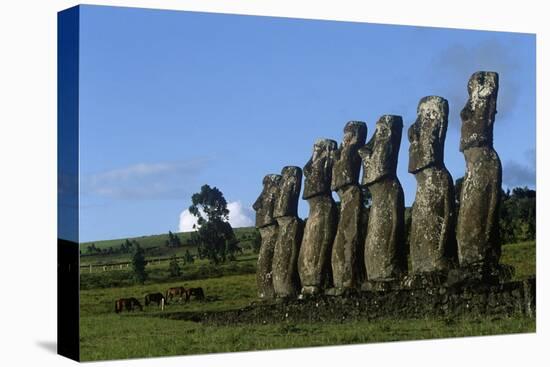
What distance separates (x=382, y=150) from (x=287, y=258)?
2016mm

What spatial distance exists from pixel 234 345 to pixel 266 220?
181 centimetres

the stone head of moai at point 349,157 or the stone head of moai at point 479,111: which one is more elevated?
the stone head of moai at point 479,111

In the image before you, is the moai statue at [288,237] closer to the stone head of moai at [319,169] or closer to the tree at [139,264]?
the stone head of moai at [319,169]

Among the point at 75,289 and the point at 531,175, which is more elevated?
the point at 531,175

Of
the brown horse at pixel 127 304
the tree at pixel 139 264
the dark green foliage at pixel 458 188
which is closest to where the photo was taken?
the brown horse at pixel 127 304

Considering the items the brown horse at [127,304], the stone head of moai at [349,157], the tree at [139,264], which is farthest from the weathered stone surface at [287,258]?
the brown horse at [127,304]

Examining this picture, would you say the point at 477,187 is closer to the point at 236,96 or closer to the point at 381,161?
the point at 381,161

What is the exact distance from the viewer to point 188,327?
61.7 feet

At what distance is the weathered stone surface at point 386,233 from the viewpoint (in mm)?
20000

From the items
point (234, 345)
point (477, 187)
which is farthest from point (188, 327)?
point (477, 187)

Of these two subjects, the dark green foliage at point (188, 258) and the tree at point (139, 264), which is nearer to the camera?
the tree at point (139, 264)

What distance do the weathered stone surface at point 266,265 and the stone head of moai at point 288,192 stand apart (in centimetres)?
25

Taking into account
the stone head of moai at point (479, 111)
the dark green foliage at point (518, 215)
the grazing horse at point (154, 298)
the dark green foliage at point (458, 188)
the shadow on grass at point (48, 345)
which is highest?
the stone head of moai at point (479, 111)

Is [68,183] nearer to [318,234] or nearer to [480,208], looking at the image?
[318,234]
